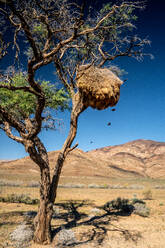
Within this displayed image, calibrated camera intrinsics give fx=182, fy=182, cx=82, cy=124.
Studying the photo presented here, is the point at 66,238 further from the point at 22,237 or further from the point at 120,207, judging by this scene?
the point at 120,207

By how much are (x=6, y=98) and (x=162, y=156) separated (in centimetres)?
10667

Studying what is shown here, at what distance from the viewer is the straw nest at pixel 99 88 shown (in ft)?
19.2

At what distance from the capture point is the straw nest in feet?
19.2

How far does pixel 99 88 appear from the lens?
19.2ft

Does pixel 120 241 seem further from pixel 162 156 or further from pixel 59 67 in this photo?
pixel 162 156

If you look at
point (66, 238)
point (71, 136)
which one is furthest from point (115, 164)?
point (71, 136)

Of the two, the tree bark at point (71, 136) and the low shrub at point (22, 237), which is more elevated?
the tree bark at point (71, 136)

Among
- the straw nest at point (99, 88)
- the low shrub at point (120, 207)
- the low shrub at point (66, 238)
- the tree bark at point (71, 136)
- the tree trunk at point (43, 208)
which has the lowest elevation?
the low shrub at point (66, 238)

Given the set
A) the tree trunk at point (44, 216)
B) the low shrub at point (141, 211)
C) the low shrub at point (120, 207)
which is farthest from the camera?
the low shrub at point (120, 207)

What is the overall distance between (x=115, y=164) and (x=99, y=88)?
9245 cm

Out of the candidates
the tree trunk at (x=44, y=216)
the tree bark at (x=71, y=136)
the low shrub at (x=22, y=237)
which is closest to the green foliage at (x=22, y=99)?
the tree bark at (x=71, y=136)

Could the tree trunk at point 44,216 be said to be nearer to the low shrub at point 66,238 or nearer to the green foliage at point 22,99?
the low shrub at point 66,238

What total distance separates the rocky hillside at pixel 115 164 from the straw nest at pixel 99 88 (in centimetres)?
5402

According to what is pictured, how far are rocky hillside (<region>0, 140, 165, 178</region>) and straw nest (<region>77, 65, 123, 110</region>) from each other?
5402cm
